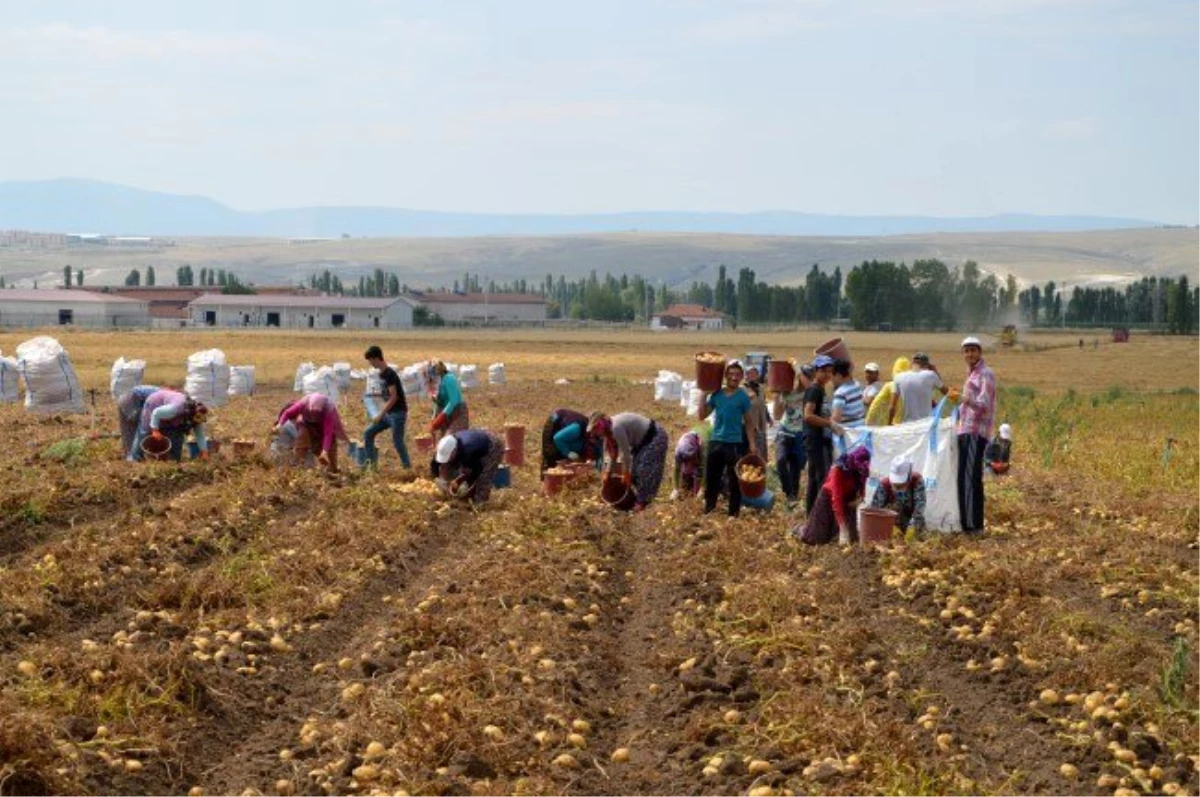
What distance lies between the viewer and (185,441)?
16.3 meters

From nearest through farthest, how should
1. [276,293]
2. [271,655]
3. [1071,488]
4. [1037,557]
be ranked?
[271,655], [1037,557], [1071,488], [276,293]

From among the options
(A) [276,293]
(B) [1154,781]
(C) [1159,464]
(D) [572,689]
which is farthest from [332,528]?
(A) [276,293]

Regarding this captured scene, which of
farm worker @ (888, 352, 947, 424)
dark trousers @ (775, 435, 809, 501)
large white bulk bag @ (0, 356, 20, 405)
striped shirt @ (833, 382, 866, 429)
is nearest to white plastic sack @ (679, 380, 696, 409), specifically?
large white bulk bag @ (0, 356, 20, 405)

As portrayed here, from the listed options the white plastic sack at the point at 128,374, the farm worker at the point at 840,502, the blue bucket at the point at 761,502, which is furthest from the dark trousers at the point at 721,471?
the white plastic sack at the point at 128,374

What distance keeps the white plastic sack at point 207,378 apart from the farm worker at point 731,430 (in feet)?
49.8

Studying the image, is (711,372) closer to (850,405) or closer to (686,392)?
(850,405)

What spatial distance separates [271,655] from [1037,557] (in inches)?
227

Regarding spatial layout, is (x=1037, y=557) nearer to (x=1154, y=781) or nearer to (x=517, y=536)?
(x=517, y=536)

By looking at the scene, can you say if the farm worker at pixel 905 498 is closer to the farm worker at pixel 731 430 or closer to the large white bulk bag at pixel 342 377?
the farm worker at pixel 731 430

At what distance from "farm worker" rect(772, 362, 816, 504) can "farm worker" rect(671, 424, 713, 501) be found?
803 mm

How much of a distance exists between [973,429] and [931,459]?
42cm

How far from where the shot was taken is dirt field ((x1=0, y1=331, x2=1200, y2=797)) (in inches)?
258

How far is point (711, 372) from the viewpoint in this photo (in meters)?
12.9

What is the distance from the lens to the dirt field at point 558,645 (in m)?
6.55
